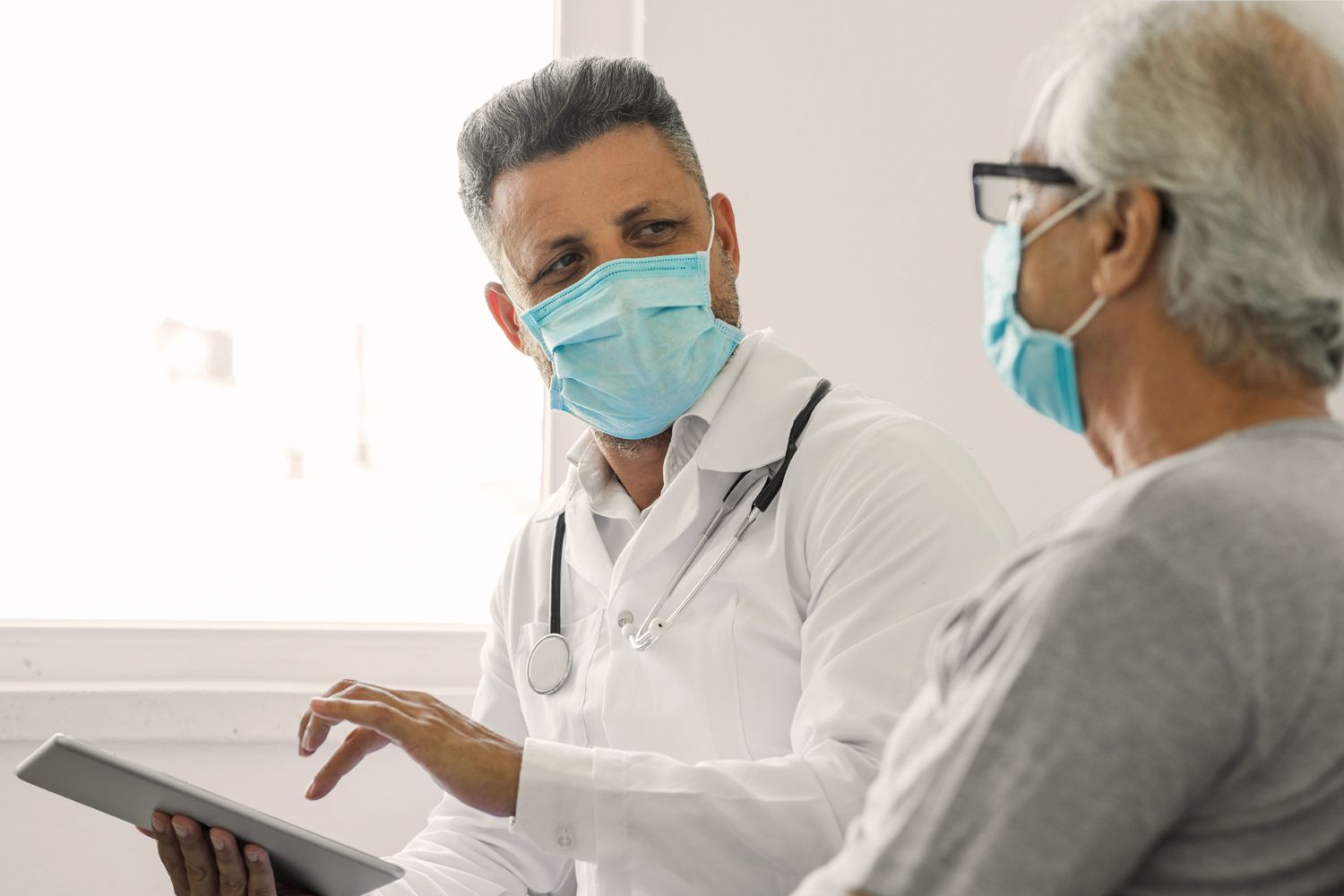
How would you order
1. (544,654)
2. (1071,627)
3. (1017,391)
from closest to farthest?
(1071,627), (1017,391), (544,654)

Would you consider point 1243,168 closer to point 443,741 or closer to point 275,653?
point 443,741

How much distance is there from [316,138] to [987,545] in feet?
5.15

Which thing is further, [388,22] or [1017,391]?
[388,22]

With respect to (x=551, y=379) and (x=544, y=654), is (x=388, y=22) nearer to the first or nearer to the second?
(x=551, y=379)

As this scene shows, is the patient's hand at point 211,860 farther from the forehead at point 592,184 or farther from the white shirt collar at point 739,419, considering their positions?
the forehead at point 592,184

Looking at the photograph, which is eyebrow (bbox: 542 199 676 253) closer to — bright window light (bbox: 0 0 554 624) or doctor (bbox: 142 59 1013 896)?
doctor (bbox: 142 59 1013 896)

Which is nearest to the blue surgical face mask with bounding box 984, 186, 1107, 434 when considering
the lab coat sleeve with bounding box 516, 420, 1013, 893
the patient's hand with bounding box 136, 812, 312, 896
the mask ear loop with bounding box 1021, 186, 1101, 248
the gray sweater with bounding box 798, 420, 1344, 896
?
the mask ear loop with bounding box 1021, 186, 1101, 248

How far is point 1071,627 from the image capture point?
654 mm

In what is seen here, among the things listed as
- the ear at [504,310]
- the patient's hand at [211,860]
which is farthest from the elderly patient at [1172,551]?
the ear at [504,310]

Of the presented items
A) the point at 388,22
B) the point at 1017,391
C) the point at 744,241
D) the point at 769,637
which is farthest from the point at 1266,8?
the point at 388,22

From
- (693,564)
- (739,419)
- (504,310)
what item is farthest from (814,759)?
(504,310)

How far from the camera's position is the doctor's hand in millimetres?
1221

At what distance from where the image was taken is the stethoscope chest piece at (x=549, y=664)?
1.60 metres

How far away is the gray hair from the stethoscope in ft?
1.37
